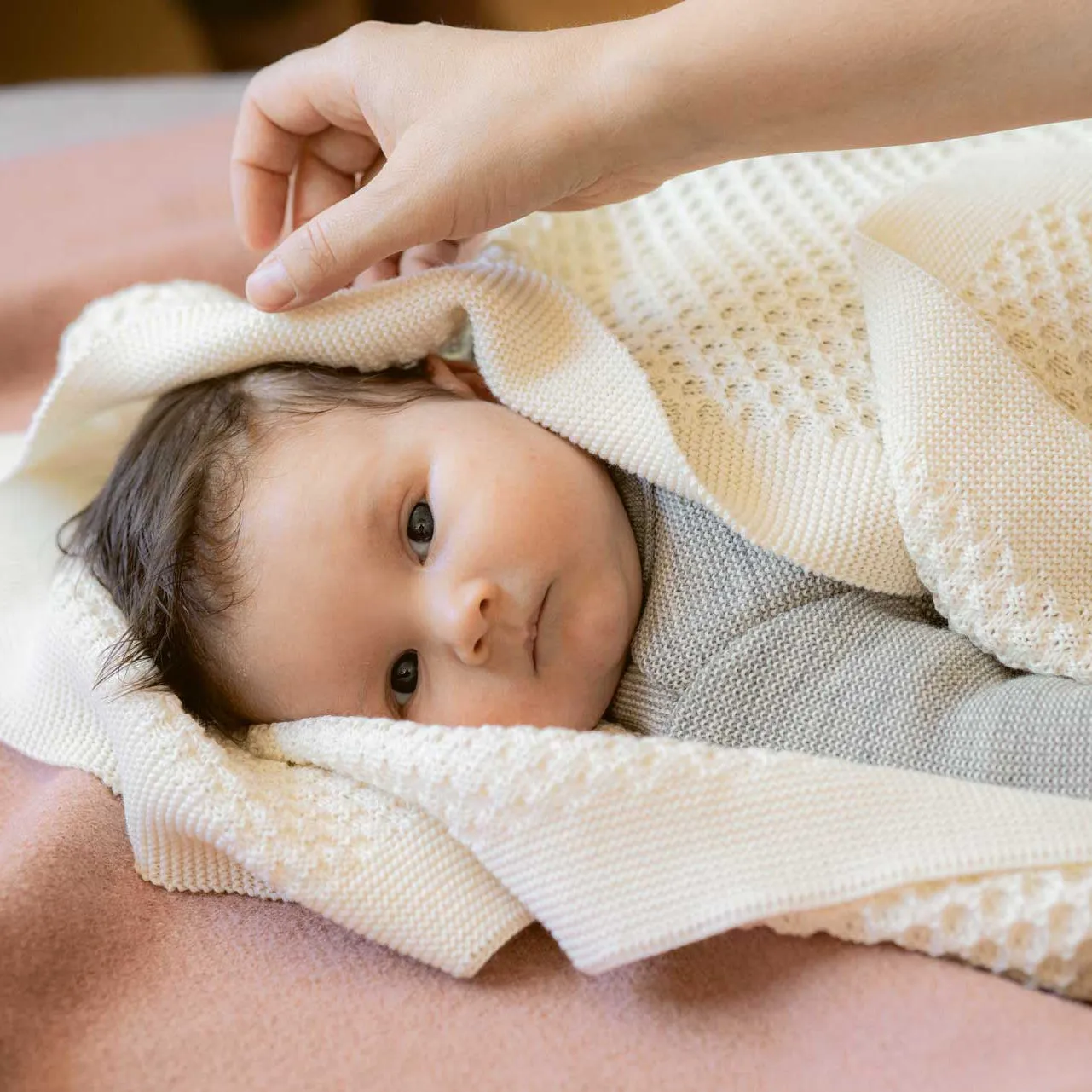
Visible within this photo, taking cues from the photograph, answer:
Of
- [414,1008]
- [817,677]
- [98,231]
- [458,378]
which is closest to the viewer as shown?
[414,1008]

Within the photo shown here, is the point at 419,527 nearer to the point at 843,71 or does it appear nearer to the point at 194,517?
the point at 194,517

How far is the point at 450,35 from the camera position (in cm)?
98

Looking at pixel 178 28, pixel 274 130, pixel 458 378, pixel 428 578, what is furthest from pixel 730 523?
pixel 178 28

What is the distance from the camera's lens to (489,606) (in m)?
0.92

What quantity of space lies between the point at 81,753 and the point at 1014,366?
87 centimetres

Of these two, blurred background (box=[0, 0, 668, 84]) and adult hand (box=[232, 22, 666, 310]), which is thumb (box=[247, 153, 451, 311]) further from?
blurred background (box=[0, 0, 668, 84])

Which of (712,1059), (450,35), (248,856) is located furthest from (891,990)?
(450,35)

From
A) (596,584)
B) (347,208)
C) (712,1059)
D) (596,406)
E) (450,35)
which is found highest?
(450,35)

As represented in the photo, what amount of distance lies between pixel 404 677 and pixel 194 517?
0.23 metres

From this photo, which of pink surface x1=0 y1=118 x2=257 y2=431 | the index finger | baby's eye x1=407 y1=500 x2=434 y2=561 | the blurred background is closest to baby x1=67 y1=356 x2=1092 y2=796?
baby's eye x1=407 y1=500 x2=434 y2=561

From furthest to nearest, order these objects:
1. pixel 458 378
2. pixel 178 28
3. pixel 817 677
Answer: pixel 178 28 → pixel 458 378 → pixel 817 677

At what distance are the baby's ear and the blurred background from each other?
2077 millimetres

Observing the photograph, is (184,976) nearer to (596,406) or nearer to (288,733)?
(288,733)

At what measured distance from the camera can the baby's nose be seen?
35.7 inches
